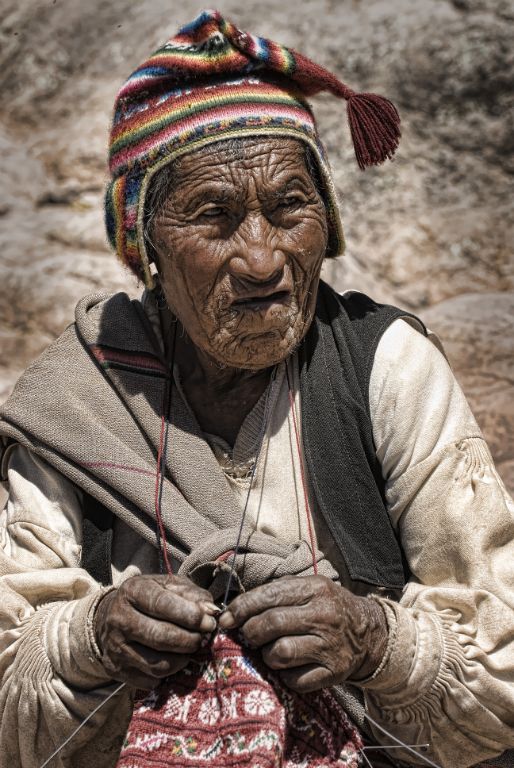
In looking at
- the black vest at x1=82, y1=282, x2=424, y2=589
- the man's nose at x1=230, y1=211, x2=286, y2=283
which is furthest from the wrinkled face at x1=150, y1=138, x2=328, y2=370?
the black vest at x1=82, y1=282, x2=424, y2=589

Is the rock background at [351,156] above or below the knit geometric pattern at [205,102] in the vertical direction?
below

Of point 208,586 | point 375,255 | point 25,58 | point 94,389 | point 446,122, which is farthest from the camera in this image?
point 25,58

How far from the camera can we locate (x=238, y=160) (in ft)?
8.85

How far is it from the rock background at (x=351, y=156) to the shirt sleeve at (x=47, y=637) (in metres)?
1.87

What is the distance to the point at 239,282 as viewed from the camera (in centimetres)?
268

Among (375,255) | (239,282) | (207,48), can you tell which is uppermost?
(207,48)

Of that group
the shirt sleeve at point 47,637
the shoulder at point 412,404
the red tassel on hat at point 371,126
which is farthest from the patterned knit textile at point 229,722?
the red tassel on hat at point 371,126

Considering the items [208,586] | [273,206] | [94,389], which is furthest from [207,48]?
[208,586]

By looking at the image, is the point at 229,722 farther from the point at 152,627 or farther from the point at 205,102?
the point at 205,102

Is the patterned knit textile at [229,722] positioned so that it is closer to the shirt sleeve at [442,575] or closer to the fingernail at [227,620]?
the fingernail at [227,620]

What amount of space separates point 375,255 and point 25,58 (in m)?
2.47

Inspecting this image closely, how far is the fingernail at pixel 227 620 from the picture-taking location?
7.67ft

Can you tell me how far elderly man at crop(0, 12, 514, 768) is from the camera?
7.84ft

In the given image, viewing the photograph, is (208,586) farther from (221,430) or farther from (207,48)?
(207,48)
